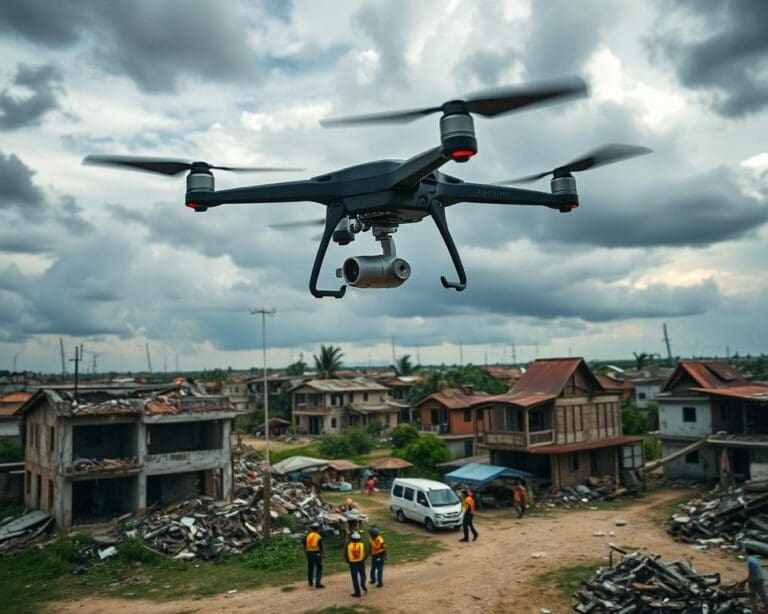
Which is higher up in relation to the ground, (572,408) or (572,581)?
(572,408)

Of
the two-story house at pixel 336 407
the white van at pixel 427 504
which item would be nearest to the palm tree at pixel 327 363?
the two-story house at pixel 336 407

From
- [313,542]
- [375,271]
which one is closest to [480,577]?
[313,542]

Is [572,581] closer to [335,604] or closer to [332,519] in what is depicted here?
[335,604]

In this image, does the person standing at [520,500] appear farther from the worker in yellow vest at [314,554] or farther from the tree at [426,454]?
the worker in yellow vest at [314,554]

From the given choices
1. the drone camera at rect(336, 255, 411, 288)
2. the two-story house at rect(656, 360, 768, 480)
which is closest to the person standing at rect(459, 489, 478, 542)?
the two-story house at rect(656, 360, 768, 480)

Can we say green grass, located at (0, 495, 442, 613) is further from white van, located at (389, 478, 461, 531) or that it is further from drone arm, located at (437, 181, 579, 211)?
drone arm, located at (437, 181, 579, 211)

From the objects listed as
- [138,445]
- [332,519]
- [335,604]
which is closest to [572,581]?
[335,604]
